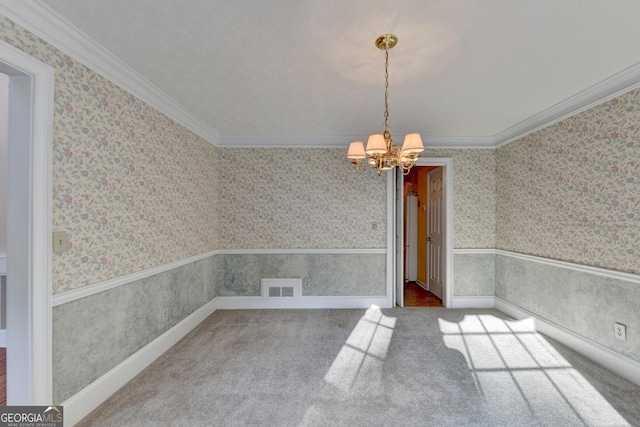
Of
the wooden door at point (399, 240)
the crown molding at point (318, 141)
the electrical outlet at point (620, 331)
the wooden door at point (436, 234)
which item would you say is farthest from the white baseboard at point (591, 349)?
the crown molding at point (318, 141)

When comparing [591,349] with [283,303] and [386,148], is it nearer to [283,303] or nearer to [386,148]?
[386,148]

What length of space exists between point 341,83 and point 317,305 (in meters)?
2.87

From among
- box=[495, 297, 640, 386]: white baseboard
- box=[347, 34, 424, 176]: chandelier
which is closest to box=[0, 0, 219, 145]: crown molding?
box=[347, 34, 424, 176]: chandelier

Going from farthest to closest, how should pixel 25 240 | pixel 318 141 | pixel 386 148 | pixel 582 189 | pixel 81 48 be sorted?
pixel 318 141
pixel 582 189
pixel 386 148
pixel 81 48
pixel 25 240

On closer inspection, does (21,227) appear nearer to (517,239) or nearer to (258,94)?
(258,94)

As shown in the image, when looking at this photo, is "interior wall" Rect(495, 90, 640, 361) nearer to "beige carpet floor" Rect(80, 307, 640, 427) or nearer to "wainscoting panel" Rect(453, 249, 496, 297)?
"wainscoting panel" Rect(453, 249, 496, 297)

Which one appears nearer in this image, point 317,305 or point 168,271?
point 168,271

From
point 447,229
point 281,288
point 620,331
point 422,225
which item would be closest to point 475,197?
point 447,229

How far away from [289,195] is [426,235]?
267cm

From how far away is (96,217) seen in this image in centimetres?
187

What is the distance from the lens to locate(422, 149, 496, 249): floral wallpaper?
3805 millimetres

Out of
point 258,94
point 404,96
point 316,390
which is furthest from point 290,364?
point 404,96

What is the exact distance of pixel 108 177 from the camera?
6.46 feet

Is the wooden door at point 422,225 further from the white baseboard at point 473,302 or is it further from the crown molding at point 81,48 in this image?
the crown molding at point 81,48
